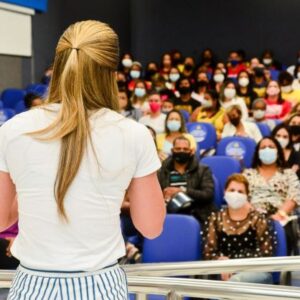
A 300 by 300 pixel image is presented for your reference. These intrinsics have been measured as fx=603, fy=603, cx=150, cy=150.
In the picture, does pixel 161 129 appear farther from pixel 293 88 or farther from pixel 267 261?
pixel 267 261

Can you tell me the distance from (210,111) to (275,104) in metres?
0.94

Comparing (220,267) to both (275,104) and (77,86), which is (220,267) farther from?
(275,104)

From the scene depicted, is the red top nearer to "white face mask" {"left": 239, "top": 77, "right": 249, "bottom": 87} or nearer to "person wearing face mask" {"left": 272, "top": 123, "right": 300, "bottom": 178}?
"white face mask" {"left": 239, "top": 77, "right": 249, "bottom": 87}

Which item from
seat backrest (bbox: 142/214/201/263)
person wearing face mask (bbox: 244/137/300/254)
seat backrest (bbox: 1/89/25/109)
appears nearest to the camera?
seat backrest (bbox: 142/214/201/263)

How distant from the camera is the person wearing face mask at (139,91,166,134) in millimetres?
7361

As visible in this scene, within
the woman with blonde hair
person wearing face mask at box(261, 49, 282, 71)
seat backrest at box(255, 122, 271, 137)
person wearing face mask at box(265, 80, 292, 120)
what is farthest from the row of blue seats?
person wearing face mask at box(261, 49, 282, 71)

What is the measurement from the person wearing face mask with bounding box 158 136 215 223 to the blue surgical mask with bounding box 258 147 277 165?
1.66ft

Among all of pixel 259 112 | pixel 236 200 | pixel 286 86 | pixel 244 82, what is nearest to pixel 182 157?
pixel 236 200

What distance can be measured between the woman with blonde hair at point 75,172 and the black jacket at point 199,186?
10.9 ft

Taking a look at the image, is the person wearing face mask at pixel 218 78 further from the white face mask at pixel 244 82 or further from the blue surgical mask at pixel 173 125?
the blue surgical mask at pixel 173 125

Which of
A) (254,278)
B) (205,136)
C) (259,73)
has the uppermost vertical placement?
(259,73)

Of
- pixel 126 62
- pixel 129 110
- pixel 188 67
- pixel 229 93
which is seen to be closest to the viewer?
pixel 129 110

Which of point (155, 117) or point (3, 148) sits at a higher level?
point (155, 117)

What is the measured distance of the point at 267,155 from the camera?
500 centimetres
